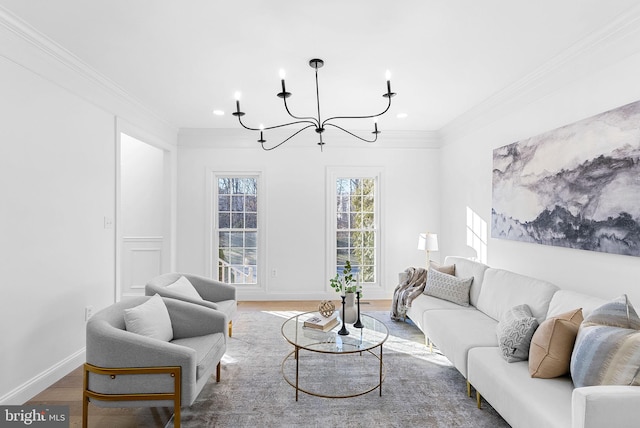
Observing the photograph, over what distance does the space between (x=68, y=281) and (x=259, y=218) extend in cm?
278

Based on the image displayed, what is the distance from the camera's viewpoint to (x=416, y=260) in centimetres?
544

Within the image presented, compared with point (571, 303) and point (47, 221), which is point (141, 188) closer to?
point (47, 221)

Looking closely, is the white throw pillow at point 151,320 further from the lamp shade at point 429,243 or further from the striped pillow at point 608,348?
the lamp shade at point 429,243

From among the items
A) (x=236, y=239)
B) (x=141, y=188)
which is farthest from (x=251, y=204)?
(x=141, y=188)

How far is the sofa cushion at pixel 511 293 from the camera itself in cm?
258

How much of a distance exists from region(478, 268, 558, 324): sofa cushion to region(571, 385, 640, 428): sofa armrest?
1.05 metres

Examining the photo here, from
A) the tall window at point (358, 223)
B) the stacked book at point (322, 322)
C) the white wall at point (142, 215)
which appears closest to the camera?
the stacked book at point (322, 322)

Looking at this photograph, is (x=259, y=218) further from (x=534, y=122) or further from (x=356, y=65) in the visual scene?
(x=534, y=122)

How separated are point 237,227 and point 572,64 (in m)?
4.57

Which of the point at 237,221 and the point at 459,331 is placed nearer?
the point at 459,331

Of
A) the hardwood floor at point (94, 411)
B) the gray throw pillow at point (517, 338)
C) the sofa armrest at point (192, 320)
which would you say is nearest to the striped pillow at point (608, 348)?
the gray throw pillow at point (517, 338)

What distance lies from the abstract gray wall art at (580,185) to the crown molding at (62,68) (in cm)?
419

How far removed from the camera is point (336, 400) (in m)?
2.49

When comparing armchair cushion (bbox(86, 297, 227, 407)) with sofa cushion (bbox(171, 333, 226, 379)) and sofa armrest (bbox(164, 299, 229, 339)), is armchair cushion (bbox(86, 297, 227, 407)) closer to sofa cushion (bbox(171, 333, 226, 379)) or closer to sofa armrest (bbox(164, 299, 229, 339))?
sofa cushion (bbox(171, 333, 226, 379))
